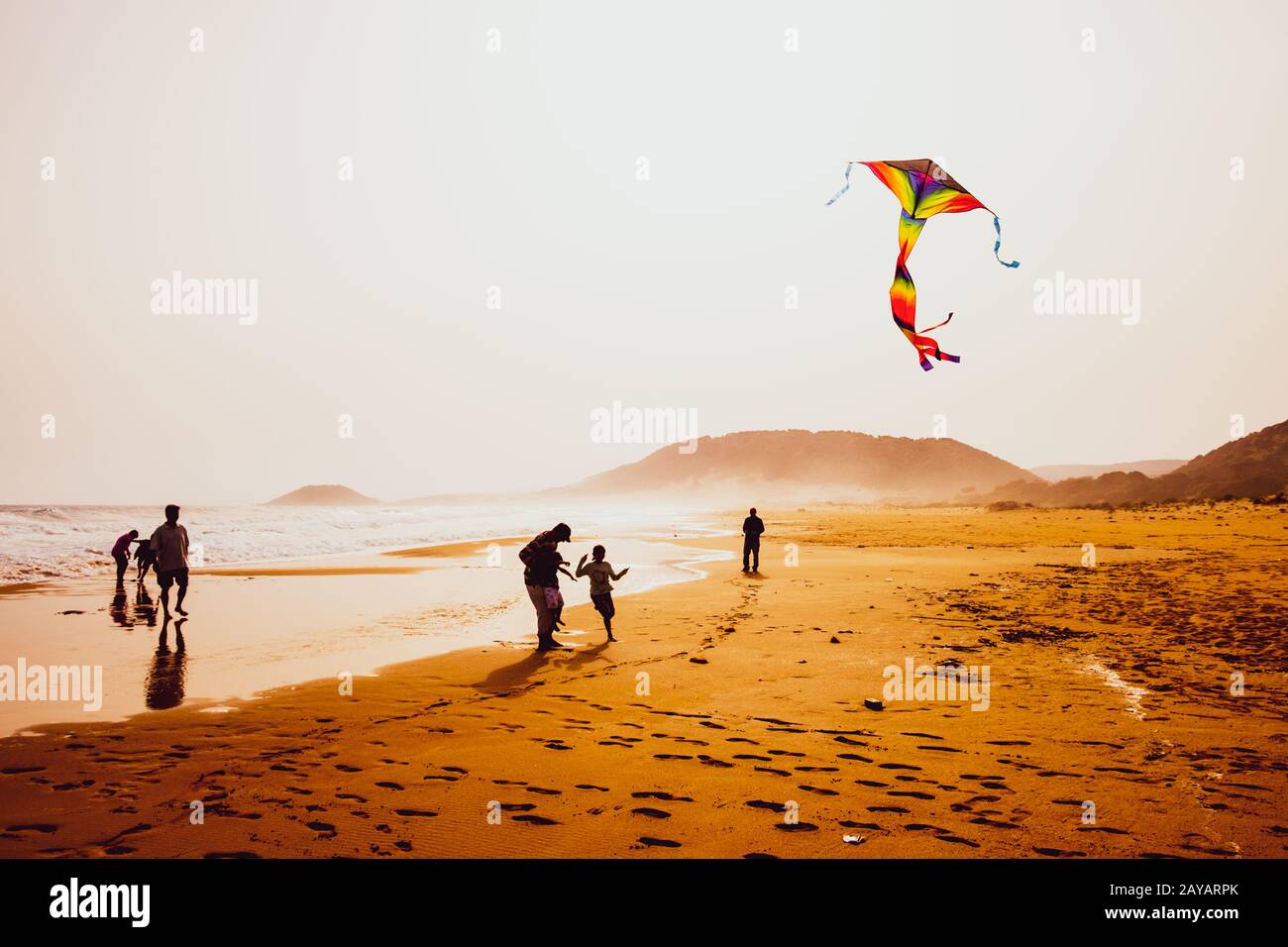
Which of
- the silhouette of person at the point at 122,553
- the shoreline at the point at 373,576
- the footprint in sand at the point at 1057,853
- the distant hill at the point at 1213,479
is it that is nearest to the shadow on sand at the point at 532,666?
the shoreline at the point at 373,576

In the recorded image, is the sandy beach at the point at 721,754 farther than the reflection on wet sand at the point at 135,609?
No

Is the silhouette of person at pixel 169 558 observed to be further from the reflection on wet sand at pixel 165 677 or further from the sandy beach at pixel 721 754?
the sandy beach at pixel 721 754

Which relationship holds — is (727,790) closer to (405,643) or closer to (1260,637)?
(405,643)

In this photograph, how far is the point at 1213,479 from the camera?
271 ft

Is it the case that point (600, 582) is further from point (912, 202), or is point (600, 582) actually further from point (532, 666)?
point (912, 202)

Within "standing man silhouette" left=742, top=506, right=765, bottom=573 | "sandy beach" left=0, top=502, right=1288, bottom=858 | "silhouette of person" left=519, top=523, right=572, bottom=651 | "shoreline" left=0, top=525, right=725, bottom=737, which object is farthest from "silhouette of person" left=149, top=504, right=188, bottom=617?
"standing man silhouette" left=742, top=506, right=765, bottom=573

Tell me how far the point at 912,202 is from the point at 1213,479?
93987mm

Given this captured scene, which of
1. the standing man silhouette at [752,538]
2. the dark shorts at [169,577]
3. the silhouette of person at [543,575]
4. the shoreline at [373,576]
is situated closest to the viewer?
the shoreline at [373,576]

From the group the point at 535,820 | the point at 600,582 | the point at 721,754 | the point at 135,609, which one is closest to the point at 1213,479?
the point at 600,582

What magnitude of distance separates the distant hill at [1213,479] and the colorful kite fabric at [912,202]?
2902 inches

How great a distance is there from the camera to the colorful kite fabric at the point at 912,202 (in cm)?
997

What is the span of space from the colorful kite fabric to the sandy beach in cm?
496
